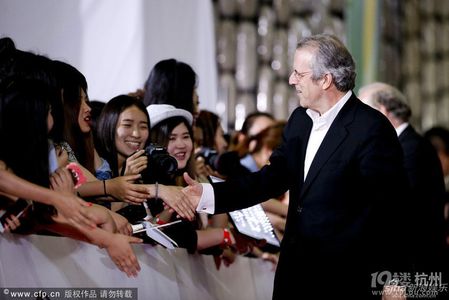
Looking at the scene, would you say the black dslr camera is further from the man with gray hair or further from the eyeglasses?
the man with gray hair

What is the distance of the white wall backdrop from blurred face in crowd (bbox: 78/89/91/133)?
16.1 inches

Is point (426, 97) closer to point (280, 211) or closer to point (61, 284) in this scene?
point (280, 211)

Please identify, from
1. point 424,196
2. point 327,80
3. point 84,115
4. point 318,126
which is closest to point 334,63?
point 327,80

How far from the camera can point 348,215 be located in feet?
12.9

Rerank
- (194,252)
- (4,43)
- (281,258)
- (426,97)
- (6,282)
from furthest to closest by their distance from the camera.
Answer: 1. (426,97)
2. (194,252)
3. (281,258)
4. (4,43)
5. (6,282)

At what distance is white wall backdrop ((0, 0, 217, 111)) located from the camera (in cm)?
436

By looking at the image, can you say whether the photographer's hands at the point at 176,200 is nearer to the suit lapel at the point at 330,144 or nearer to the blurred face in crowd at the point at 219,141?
the suit lapel at the point at 330,144

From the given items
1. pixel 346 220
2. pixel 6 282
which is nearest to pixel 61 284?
pixel 6 282

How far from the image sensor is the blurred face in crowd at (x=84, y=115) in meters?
4.05

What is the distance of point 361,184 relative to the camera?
3.95 m

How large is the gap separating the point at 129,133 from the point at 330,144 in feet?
3.09

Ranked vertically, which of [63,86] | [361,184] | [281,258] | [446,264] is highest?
[63,86]

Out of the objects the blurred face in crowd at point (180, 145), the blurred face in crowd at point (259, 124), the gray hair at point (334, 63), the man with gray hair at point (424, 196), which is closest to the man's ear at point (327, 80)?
the gray hair at point (334, 63)

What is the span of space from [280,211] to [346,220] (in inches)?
70.7
